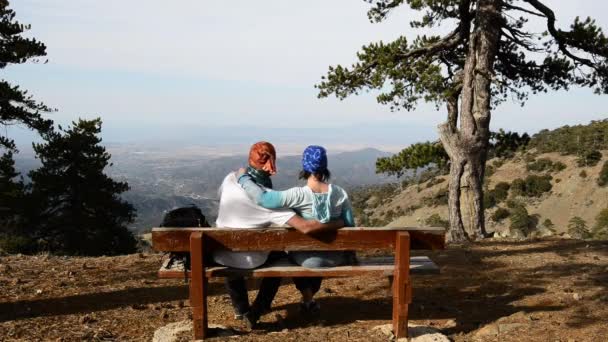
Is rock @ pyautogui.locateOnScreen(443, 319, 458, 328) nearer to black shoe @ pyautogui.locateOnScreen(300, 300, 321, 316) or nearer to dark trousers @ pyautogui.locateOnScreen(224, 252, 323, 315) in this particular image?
black shoe @ pyautogui.locateOnScreen(300, 300, 321, 316)

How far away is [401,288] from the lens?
4.29m

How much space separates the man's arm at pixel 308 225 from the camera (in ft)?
13.8

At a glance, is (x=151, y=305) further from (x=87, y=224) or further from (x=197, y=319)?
(x=87, y=224)

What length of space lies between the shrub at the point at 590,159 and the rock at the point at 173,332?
47438mm

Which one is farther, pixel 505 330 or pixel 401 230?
pixel 505 330

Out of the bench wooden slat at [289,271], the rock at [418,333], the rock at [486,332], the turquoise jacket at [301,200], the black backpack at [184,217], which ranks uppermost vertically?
the turquoise jacket at [301,200]

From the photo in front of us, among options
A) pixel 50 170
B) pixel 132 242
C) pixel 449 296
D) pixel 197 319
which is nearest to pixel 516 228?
pixel 132 242

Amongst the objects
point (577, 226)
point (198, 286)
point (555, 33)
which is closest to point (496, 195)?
point (577, 226)

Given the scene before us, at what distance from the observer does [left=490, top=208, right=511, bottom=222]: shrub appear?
42.8 meters

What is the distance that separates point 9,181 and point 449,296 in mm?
16464

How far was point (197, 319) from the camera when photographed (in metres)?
4.23

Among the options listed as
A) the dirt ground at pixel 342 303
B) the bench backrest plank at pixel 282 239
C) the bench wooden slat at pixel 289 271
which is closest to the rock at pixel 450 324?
the dirt ground at pixel 342 303

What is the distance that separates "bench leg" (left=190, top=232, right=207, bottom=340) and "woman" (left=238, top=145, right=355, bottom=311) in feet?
1.93

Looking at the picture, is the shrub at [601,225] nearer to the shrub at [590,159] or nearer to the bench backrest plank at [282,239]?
the shrub at [590,159]
